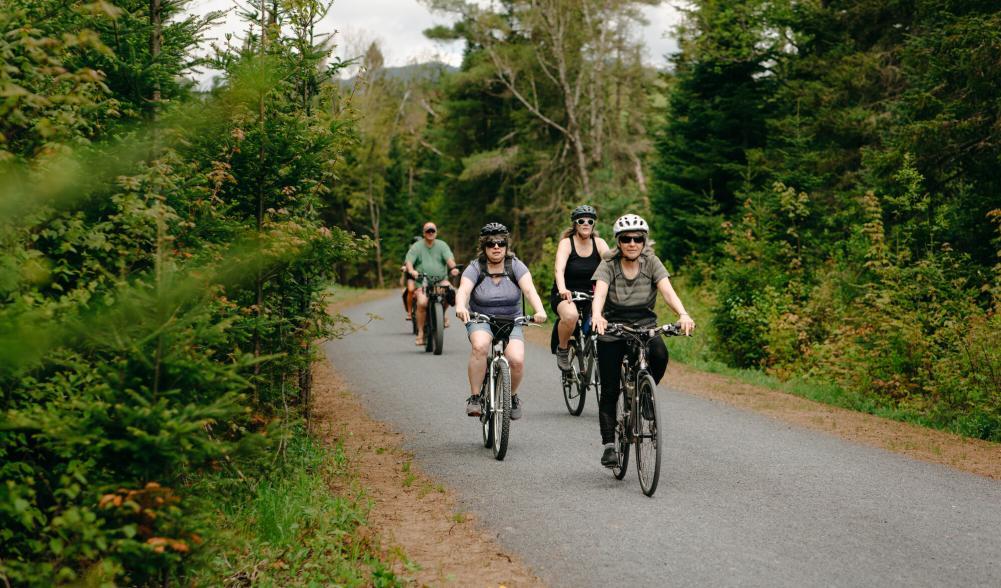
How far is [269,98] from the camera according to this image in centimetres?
676

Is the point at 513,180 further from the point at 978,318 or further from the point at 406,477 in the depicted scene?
the point at 406,477

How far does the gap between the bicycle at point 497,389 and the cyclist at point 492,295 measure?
0.23ft

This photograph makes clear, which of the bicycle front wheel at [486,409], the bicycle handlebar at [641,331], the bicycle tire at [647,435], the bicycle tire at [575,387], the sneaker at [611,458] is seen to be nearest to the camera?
the bicycle tire at [647,435]

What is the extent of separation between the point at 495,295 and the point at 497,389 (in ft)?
3.14

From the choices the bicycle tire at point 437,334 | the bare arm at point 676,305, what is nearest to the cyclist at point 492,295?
the bare arm at point 676,305

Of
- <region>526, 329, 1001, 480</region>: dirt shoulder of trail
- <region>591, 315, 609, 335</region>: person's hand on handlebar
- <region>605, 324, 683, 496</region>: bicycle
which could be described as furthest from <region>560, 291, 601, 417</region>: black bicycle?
<region>591, 315, 609, 335</region>: person's hand on handlebar

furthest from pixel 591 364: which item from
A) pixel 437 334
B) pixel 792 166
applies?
pixel 792 166

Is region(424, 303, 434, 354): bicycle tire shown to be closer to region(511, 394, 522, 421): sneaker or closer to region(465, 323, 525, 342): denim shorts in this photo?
region(465, 323, 525, 342): denim shorts

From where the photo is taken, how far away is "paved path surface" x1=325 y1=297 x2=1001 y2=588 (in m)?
5.01

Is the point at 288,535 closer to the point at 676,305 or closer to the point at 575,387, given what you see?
the point at 676,305

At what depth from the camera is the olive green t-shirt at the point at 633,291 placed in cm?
716

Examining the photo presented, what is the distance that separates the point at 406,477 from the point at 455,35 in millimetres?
37849

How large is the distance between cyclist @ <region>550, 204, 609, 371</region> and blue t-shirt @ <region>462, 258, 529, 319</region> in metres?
1.62

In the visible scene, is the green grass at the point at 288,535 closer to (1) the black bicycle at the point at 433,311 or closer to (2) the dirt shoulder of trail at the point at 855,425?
(2) the dirt shoulder of trail at the point at 855,425
